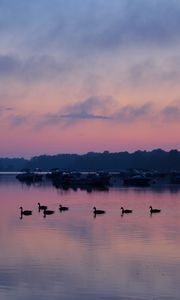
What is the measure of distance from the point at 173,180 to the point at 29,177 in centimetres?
3530

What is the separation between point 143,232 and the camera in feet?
118

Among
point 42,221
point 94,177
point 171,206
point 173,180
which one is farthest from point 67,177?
point 42,221

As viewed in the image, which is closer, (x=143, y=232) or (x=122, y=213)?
(x=143, y=232)

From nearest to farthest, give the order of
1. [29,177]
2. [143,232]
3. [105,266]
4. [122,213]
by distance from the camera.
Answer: [105,266]
[143,232]
[122,213]
[29,177]

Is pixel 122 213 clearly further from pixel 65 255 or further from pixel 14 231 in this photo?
pixel 65 255

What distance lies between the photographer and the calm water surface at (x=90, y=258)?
19453 millimetres

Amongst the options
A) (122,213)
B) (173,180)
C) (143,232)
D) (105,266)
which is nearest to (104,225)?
(143,232)

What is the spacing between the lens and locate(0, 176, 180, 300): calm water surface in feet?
63.8

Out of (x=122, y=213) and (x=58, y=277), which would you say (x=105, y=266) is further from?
(x=122, y=213)

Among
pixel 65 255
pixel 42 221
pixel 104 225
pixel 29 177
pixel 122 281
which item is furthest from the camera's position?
pixel 29 177

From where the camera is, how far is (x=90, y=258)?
25516 millimetres

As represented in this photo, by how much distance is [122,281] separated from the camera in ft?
68.1

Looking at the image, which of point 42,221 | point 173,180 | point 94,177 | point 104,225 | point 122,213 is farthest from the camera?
point 173,180

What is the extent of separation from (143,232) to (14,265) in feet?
43.8
